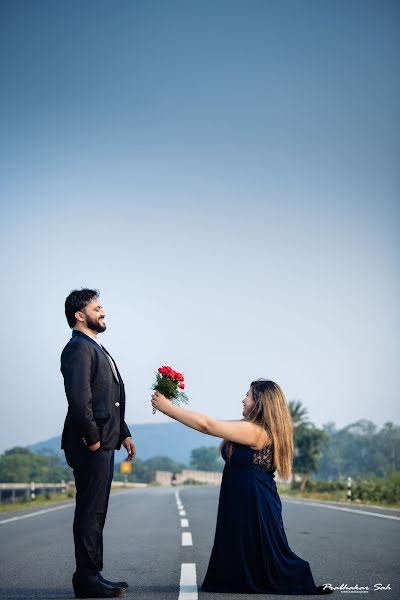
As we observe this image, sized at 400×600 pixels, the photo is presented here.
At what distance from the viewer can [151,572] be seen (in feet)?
21.8

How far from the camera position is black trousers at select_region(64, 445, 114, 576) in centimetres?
512

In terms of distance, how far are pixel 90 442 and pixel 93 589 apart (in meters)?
1.03

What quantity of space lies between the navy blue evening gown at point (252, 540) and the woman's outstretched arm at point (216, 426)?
142 mm

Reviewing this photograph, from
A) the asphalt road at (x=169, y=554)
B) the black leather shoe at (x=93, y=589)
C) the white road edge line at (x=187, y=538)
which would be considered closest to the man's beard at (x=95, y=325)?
the black leather shoe at (x=93, y=589)

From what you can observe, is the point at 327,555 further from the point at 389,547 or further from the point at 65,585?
the point at 65,585

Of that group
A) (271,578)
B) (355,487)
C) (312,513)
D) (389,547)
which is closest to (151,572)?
(271,578)

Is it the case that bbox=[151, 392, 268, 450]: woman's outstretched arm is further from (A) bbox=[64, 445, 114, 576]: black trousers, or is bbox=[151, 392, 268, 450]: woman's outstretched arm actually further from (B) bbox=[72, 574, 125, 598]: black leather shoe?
(B) bbox=[72, 574, 125, 598]: black leather shoe

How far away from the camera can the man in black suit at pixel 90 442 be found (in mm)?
5062

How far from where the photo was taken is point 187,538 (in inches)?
398

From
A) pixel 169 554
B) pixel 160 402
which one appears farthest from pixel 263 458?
pixel 169 554

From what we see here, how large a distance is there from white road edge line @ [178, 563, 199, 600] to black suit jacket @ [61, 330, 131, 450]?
1.16m

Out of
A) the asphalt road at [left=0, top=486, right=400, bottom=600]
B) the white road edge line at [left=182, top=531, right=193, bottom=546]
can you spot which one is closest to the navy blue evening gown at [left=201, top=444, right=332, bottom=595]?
the asphalt road at [left=0, top=486, right=400, bottom=600]

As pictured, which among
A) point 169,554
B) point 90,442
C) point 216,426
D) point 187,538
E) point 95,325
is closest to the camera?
point 216,426

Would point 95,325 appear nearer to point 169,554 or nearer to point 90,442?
point 90,442
